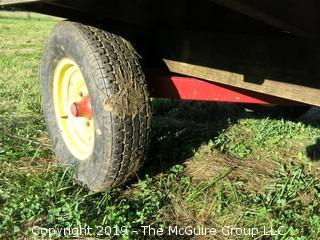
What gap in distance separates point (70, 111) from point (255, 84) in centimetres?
141

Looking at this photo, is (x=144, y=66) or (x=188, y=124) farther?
(x=188, y=124)

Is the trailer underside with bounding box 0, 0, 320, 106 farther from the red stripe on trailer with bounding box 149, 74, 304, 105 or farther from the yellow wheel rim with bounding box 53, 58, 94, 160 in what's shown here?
the yellow wheel rim with bounding box 53, 58, 94, 160

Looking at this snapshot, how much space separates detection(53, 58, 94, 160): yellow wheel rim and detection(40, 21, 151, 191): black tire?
0.91ft

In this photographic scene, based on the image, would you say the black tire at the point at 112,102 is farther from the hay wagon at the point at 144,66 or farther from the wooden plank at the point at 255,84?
the wooden plank at the point at 255,84

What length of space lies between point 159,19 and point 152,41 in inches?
7.2

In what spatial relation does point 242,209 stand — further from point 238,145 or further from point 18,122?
point 18,122

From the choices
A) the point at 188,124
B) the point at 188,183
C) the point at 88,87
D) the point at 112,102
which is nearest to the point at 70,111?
the point at 88,87

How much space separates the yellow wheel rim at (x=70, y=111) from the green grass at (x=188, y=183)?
0.20m

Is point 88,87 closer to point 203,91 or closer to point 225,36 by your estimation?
point 203,91

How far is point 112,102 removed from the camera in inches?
110

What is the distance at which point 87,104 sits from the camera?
321 cm

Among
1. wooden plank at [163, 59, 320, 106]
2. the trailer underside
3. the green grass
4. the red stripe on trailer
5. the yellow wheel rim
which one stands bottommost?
the green grass

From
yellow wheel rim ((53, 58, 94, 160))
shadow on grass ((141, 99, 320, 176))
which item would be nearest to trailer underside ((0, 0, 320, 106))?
yellow wheel rim ((53, 58, 94, 160))

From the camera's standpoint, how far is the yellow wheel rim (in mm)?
3361
